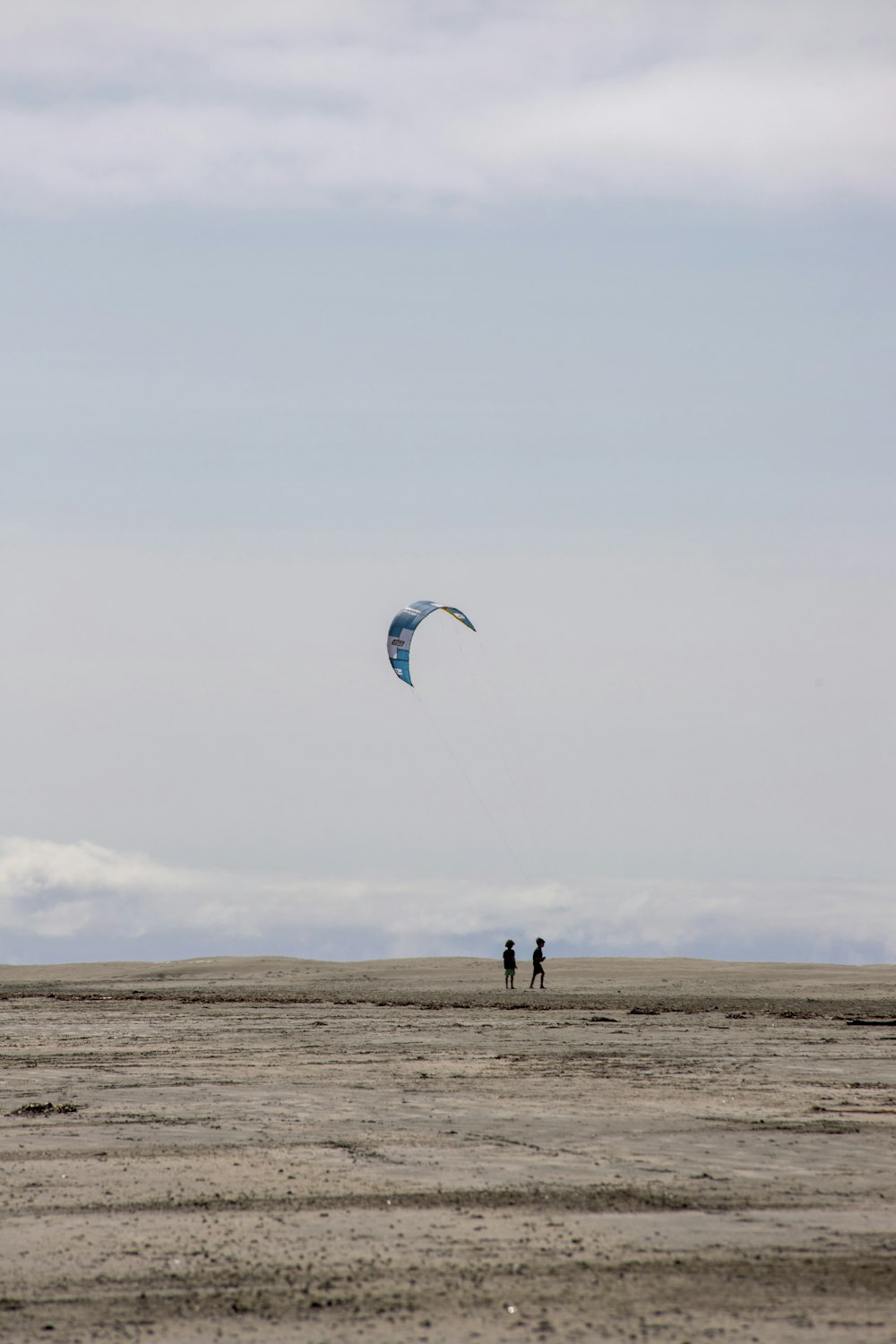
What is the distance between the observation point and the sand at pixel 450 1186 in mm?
8672

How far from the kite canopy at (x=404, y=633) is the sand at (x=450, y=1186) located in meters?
16.3

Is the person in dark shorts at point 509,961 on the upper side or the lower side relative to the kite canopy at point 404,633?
lower

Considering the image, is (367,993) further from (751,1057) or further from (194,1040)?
(751,1057)

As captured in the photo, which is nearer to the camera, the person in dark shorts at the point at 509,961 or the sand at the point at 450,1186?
the sand at the point at 450,1186

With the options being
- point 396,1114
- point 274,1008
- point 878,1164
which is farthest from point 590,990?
point 878,1164

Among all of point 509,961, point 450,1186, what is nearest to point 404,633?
point 509,961

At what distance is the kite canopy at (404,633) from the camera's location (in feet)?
135

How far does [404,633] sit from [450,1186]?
2959 centimetres

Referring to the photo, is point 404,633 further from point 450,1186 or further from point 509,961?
point 450,1186

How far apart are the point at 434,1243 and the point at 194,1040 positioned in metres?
16.1

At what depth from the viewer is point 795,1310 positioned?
8.61 meters

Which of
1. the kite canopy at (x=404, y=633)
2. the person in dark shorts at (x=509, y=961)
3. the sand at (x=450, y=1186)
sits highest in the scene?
the kite canopy at (x=404, y=633)

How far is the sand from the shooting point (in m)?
8.67

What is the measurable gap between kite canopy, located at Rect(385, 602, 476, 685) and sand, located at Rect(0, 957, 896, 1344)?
1629cm
